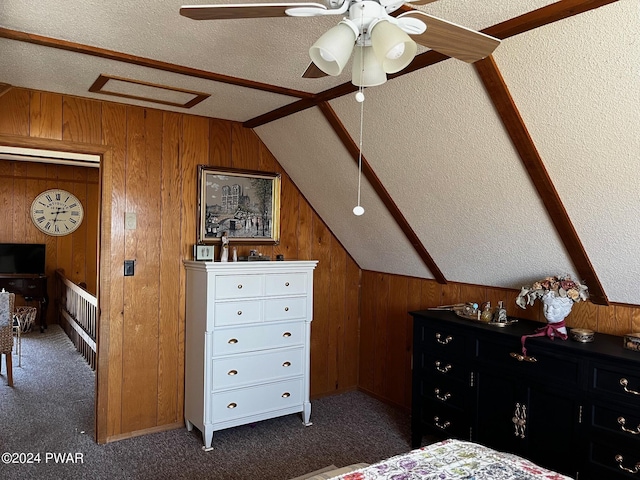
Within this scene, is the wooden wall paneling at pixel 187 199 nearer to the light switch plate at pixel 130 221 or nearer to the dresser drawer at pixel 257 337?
the light switch plate at pixel 130 221

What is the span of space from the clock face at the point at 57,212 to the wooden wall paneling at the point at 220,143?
438 centimetres

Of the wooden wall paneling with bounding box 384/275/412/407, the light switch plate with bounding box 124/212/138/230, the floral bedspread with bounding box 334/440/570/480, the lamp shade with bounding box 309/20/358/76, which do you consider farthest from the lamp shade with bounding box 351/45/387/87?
the wooden wall paneling with bounding box 384/275/412/407

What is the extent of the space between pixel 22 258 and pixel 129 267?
417 cm

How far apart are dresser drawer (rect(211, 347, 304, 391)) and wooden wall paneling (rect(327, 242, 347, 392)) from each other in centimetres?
74

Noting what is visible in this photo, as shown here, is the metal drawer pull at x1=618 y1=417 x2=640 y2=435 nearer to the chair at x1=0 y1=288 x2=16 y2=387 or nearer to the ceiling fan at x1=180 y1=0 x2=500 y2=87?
the ceiling fan at x1=180 y1=0 x2=500 y2=87

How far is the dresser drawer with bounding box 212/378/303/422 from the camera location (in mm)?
3477

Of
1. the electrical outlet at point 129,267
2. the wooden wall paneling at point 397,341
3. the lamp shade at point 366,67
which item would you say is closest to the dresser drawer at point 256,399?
the wooden wall paneling at point 397,341

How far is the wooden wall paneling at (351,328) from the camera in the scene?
15.2 ft

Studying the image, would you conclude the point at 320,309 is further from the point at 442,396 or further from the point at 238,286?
the point at 442,396

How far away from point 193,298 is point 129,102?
4.73 ft

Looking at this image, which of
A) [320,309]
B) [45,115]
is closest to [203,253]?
[320,309]

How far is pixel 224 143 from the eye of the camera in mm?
3938

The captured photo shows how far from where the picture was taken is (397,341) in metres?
4.23

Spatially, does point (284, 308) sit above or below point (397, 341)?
above
